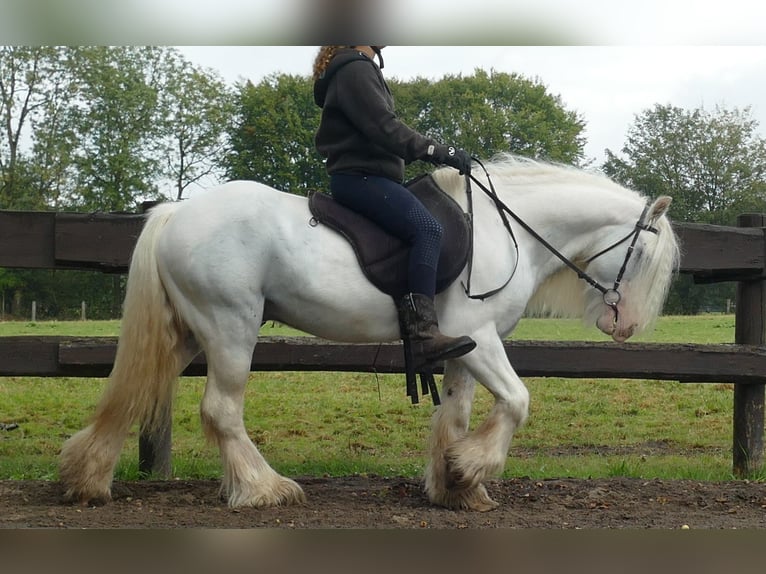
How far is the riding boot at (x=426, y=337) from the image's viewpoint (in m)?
4.47

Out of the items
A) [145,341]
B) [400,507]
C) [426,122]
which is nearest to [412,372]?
[400,507]

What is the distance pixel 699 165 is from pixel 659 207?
27.9 metres

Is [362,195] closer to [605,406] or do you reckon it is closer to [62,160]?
[605,406]

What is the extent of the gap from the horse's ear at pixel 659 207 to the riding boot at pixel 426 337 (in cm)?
159

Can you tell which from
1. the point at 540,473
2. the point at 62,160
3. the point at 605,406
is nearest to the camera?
the point at 540,473

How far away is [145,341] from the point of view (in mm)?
4629

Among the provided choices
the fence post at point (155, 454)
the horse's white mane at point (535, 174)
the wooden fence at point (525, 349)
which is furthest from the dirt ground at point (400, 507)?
the horse's white mane at point (535, 174)

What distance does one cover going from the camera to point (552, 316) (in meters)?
5.55

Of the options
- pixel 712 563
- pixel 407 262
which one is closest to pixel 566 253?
pixel 407 262

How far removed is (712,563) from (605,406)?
9291mm

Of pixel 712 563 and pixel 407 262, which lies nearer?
pixel 712 563

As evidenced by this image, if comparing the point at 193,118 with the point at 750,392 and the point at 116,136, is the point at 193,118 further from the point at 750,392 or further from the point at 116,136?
the point at 750,392

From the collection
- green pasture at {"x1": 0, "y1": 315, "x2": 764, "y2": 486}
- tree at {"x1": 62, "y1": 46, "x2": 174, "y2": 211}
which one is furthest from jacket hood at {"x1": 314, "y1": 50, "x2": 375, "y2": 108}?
tree at {"x1": 62, "y1": 46, "x2": 174, "y2": 211}

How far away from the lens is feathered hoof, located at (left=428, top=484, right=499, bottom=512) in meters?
4.84
